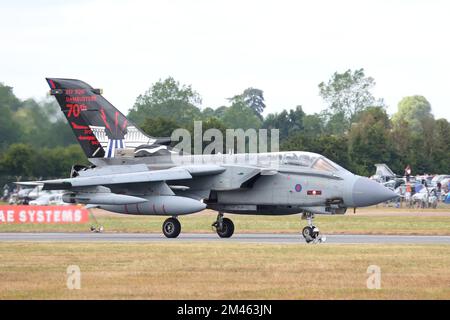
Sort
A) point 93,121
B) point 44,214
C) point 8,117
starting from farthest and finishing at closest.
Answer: point 8,117, point 44,214, point 93,121

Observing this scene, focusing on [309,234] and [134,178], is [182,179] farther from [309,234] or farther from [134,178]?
[309,234]

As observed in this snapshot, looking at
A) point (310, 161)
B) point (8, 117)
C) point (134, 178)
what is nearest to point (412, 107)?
point (8, 117)

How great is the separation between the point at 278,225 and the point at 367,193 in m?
9.28

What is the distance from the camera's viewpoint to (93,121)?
2880cm

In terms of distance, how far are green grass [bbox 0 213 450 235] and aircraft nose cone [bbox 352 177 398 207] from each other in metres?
5.25

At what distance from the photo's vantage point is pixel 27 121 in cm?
4678

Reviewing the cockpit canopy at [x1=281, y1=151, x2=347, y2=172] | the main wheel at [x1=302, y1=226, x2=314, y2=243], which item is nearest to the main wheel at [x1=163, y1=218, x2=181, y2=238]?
the cockpit canopy at [x1=281, y1=151, x2=347, y2=172]

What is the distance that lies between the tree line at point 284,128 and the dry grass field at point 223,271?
2341 centimetres

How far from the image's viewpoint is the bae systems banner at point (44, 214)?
3544 cm

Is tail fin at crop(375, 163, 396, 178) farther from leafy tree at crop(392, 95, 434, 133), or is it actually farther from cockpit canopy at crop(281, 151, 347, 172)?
leafy tree at crop(392, 95, 434, 133)

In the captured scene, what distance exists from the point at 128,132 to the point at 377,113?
55.4m

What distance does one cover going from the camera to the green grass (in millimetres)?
31328
